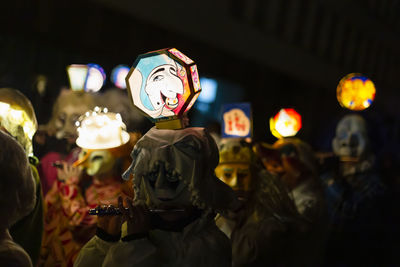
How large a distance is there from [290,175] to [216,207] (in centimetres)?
290

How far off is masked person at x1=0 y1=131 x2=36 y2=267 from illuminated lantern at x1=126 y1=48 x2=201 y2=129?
Result: 0.83m

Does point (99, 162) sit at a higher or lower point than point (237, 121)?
lower

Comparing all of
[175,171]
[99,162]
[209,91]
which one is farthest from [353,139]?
[209,91]

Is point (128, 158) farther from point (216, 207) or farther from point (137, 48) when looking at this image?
point (137, 48)

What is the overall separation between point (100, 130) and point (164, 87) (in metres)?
0.99

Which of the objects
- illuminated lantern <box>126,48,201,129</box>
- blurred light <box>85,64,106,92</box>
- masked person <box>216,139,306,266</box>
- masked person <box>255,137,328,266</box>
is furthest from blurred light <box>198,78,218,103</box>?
illuminated lantern <box>126,48,201,129</box>

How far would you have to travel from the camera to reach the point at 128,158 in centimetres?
427

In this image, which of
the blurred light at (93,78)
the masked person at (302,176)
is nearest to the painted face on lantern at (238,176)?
the masked person at (302,176)

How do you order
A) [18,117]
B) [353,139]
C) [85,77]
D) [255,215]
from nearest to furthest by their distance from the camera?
[18,117] < [255,215] < [85,77] < [353,139]

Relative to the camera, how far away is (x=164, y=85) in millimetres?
3262

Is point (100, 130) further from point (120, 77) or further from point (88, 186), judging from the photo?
point (120, 77)

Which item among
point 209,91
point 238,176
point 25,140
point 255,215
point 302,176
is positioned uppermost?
point 209,91

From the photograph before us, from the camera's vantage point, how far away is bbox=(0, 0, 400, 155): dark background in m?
8.91

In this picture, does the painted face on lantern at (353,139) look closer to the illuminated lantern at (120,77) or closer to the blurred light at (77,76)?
the illuminated lantern at (120,77)
